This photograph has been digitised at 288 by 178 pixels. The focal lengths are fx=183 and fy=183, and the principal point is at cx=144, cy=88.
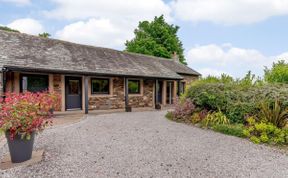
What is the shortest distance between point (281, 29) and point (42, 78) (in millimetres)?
14765

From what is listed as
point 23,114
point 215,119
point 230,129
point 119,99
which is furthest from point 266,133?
point 119,99

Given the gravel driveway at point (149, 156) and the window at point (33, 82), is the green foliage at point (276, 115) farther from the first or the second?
the window at point (33, 82)

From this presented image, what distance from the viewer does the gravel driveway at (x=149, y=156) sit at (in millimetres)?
3617

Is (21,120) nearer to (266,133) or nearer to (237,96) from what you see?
(266,133)

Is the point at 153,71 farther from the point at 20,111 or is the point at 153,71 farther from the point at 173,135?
the point at 20,111

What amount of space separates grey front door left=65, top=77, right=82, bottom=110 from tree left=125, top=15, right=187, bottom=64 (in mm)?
16489

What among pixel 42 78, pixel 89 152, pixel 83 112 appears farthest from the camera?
pixel 83 112

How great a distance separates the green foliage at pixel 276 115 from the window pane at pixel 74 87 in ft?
33.5

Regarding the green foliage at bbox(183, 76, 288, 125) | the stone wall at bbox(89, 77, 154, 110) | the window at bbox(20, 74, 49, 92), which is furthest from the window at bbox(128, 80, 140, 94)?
the window at bbox(20, 74, 49, 92)

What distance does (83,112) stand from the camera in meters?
11.5

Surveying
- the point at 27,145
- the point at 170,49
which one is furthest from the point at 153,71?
the point at 170,49

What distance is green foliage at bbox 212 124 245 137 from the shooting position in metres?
6.42

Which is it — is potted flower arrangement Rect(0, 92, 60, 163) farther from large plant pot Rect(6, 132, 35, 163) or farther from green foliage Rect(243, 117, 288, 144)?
green foliage Rect(243, 117, 288, 144)

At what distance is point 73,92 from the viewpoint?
38.9 feet
